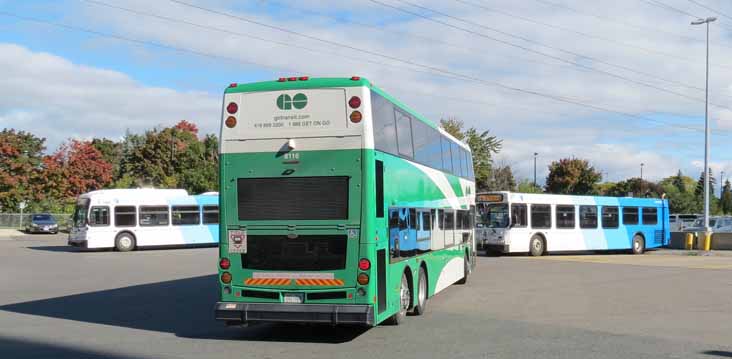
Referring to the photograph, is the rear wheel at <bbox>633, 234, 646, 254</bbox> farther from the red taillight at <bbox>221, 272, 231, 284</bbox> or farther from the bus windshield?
the red taillight at <bbox>221, 272, 231, 284</bbox>

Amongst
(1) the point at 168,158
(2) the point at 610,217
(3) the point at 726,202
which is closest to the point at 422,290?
(2) the point at 610,217

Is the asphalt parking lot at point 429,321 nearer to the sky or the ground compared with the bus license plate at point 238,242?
nearer to the ground

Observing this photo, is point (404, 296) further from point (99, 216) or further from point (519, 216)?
point (99, 216)

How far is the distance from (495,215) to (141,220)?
16282 millimetres

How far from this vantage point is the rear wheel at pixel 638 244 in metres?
35.1

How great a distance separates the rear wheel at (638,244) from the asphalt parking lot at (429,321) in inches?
502

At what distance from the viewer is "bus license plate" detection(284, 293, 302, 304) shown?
10.4 metres

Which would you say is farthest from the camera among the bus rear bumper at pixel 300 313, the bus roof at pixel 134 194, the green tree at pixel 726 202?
the green tree at pixel 726 202

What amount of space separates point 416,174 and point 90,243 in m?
24.4

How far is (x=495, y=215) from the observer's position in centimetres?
3105

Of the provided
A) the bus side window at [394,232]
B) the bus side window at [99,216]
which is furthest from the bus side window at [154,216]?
the bus side window at [394,232]

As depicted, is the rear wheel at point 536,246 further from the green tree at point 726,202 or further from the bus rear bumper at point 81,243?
the green tree at point 726,202

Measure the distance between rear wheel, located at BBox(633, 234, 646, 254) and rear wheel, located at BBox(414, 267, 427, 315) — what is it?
2412 centimetres

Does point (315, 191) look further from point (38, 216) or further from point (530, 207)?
point (38, 216)
